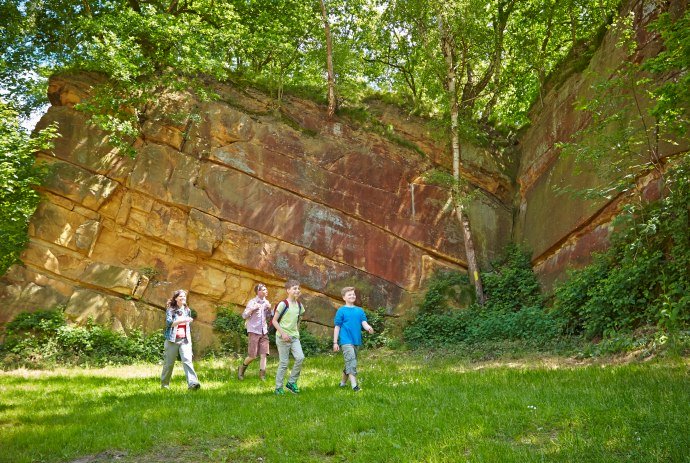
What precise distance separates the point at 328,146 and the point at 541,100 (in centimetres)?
868

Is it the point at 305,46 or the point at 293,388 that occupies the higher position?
the point at 305,46

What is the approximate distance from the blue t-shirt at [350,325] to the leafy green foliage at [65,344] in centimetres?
893

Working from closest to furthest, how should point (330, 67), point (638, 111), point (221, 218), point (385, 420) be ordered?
point (385, 420) → point (638, 111) → point (221, 218) → point (330, 67)

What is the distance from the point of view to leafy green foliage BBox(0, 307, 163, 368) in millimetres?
14492

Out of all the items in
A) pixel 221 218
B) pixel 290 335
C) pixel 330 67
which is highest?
pixel 330 67

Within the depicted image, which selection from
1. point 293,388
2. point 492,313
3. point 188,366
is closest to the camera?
point 293,388

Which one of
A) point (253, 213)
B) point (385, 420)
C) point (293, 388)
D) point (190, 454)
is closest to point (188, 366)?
point (293, 388)

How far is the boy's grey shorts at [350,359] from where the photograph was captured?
28.8 ft

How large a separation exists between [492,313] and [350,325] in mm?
8680

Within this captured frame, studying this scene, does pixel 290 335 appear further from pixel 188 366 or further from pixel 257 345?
pixel 257 345

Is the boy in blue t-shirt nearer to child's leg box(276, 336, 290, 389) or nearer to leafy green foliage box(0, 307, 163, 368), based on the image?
child's leg box(276, 336, 290, 389)

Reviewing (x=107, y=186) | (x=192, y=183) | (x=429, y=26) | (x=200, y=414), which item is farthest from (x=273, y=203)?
(x=200, y=414)

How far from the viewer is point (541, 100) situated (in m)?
19.8

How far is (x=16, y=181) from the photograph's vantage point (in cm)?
1559
